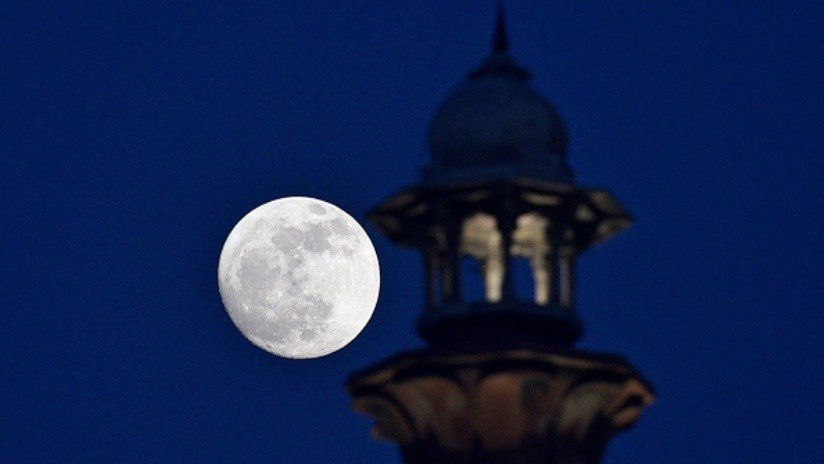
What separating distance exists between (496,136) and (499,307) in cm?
465

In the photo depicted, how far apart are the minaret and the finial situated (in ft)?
4.37

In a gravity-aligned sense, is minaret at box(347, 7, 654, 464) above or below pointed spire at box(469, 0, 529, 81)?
below

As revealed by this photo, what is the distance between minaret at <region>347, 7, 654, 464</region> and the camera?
8394cm

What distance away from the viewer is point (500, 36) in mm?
90312

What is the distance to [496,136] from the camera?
86188mm

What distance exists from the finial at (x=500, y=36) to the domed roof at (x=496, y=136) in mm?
2824

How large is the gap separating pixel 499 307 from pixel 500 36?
29.8ft

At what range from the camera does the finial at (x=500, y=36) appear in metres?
90.0

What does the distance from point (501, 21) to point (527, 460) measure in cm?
1332

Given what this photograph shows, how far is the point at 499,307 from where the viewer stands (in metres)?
85.1

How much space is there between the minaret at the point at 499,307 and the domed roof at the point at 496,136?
0.03m

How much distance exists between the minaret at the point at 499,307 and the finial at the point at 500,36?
133 cm

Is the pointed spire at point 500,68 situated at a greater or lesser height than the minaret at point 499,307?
greater

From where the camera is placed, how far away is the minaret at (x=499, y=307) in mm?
83938
